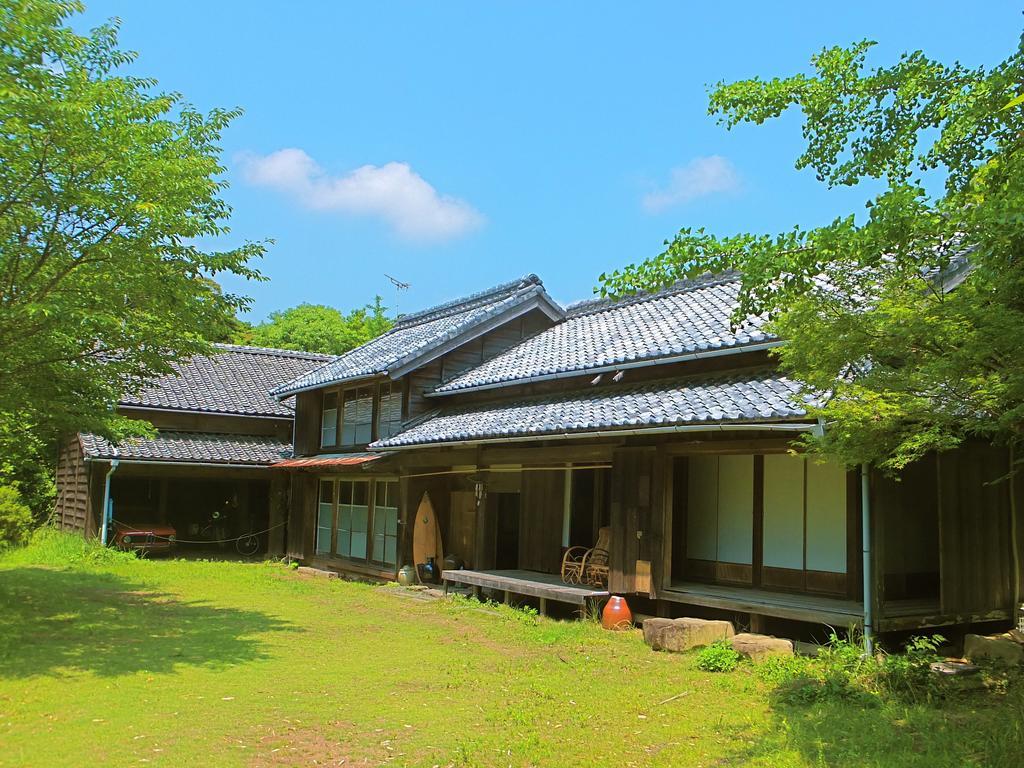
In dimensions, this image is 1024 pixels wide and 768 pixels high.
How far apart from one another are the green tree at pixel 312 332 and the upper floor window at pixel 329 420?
70.6 feet

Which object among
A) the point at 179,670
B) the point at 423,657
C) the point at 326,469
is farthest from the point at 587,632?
the point at 326,469

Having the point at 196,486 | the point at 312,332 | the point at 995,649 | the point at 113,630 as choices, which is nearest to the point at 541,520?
the point at 113,630

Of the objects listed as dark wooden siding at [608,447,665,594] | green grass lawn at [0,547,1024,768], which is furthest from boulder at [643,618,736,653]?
dark wooden siding at [608,447,665,594]

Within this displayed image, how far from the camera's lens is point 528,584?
1338 centimetres

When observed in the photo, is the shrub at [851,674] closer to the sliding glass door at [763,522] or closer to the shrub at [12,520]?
the sliding glass door at [763,522]

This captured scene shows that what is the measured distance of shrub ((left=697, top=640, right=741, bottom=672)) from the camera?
9.16 m

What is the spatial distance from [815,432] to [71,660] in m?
8.55

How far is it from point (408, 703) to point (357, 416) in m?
12.9

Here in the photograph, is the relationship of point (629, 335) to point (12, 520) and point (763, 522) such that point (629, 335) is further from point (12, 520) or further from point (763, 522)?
point (12, 520)

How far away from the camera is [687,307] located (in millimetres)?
15750

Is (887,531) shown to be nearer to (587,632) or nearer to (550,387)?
(587,632)

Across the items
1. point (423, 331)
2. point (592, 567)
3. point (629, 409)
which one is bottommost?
point (592, 567)

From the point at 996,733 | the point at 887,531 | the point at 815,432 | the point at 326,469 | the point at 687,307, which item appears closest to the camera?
the point at 996,733

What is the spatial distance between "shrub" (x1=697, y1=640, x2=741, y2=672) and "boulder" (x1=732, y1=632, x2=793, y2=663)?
0.31 feet
